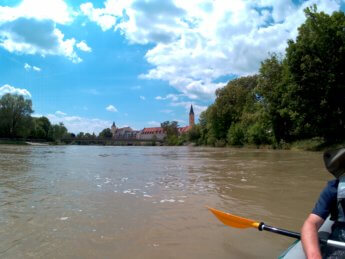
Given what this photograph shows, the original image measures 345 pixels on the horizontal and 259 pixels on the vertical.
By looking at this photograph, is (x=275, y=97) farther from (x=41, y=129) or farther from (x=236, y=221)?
(x=41, y=129)

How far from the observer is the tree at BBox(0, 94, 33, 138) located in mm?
78269

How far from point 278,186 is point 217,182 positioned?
169cm

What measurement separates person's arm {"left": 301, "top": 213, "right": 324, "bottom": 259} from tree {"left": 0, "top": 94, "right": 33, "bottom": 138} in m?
83.5

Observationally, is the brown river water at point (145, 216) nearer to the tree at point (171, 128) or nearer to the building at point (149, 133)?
the tree at point (171, 128)

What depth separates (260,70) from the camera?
39.0m

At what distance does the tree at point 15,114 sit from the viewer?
7827 cm

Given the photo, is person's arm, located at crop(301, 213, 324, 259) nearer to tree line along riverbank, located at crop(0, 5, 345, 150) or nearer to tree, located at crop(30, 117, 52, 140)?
tree line along riverbank, located at crop(0, 5, 345, 150)

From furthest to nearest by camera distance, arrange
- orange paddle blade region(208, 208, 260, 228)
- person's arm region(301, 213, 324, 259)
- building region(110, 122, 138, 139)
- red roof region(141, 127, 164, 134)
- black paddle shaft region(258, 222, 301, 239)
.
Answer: building region(110, 122, 138, 139) → red roof region(141, 127, 164, 134) → orange paddle blade region(208, 208, 260, 228) → black paddle shaft region(258, 222, 301, 239) → person's arm region(301, 213, 324, 259)

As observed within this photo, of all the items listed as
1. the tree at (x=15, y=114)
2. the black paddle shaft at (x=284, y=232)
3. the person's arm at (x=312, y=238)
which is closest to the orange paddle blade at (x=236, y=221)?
the black paddle shaft at (x=284, y=232)

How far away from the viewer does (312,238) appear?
2.45 meters

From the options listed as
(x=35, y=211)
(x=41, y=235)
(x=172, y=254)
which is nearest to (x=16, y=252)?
(x=41, y=235)

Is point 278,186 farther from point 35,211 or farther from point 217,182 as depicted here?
point 35,211

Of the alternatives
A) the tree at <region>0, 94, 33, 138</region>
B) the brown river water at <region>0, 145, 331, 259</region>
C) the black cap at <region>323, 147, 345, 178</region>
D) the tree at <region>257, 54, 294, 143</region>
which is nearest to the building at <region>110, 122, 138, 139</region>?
the tree at <region>0, 94, 33, 138</region>

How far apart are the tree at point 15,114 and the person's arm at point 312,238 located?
274 feet
